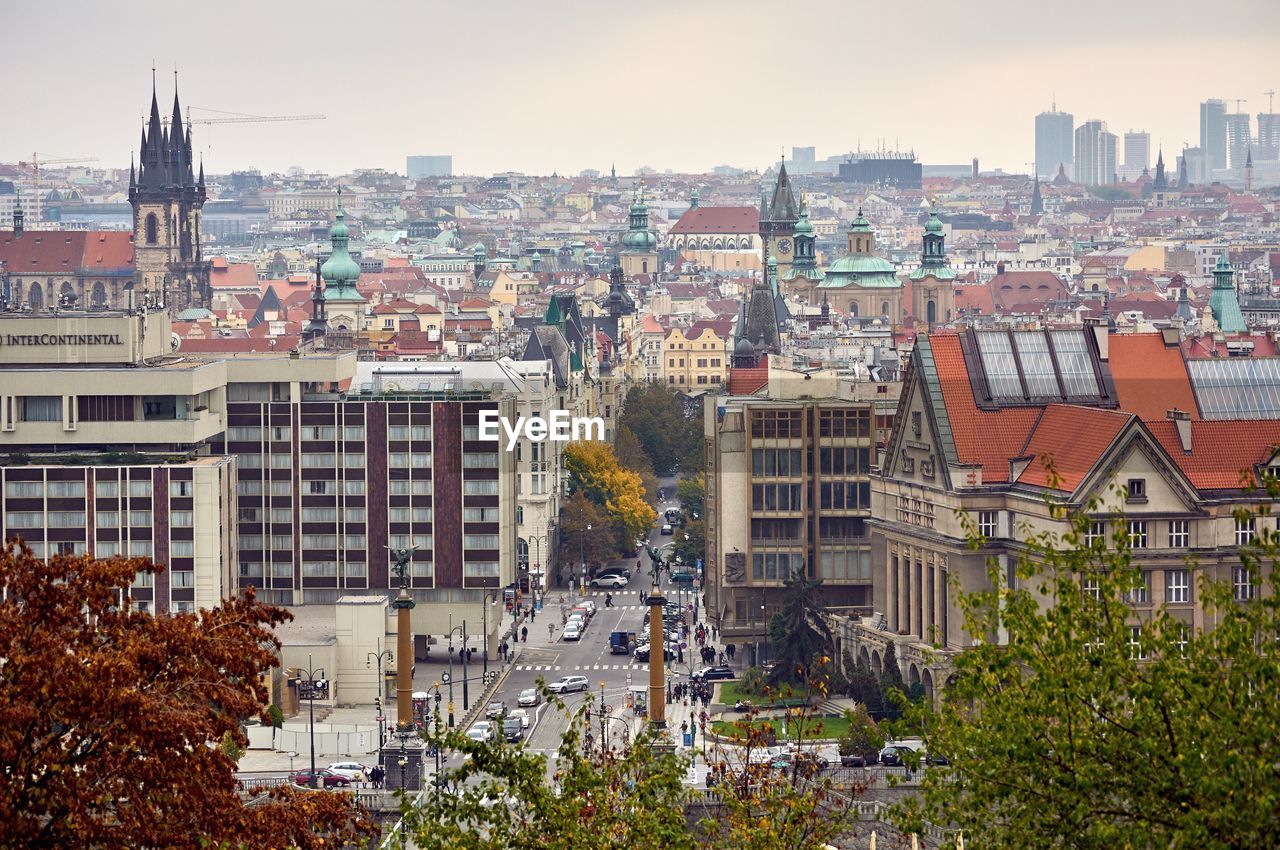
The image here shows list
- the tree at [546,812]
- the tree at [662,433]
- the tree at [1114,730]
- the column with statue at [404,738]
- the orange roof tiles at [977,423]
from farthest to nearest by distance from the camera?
1. the tree at [662,433]
2. the orange roof tiles at [977,423]
3. the column with statue at [404,738]
4. the tree at [546,812]
5. the tree at [1114,730]

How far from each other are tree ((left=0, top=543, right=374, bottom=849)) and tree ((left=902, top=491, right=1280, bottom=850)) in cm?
802

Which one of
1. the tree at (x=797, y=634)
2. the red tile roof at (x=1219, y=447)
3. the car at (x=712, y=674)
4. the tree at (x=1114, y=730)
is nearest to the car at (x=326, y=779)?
the tree at (x=797, y=634)

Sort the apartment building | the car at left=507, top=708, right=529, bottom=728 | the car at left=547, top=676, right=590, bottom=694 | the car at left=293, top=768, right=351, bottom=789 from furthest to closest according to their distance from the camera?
the car at left=547, top=676, right=590, bottom=694 → the car at left=507, top=708, right=529, bottom=728 → the apartment building → the car at left=293, top=768, right=351, bottom=789

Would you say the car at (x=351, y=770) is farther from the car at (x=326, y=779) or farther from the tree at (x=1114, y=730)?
the tree at (x=1114, y=730)

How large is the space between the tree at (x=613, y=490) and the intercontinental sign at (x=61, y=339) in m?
37.2

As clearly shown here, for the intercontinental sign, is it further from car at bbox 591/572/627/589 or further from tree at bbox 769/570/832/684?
car at bbox 591/572/627/589

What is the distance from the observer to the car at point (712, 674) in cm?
9050

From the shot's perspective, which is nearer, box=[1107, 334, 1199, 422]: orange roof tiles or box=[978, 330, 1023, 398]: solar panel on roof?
box=[978, 330, 1023, 398]: solar panel on roof

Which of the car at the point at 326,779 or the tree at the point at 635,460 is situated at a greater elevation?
the tree at the point at 635,460

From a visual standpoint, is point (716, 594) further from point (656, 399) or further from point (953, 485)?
point (656, 399)

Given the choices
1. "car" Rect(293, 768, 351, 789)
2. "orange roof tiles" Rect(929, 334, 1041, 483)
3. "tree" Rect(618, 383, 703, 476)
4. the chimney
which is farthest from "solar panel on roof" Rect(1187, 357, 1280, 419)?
"tree" Rect(618, 383, 703, 476)

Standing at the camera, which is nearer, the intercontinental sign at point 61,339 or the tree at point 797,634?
the tree at point 797,634

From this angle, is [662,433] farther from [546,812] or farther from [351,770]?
[546,812]

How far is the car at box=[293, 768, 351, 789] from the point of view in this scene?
7319 cm
